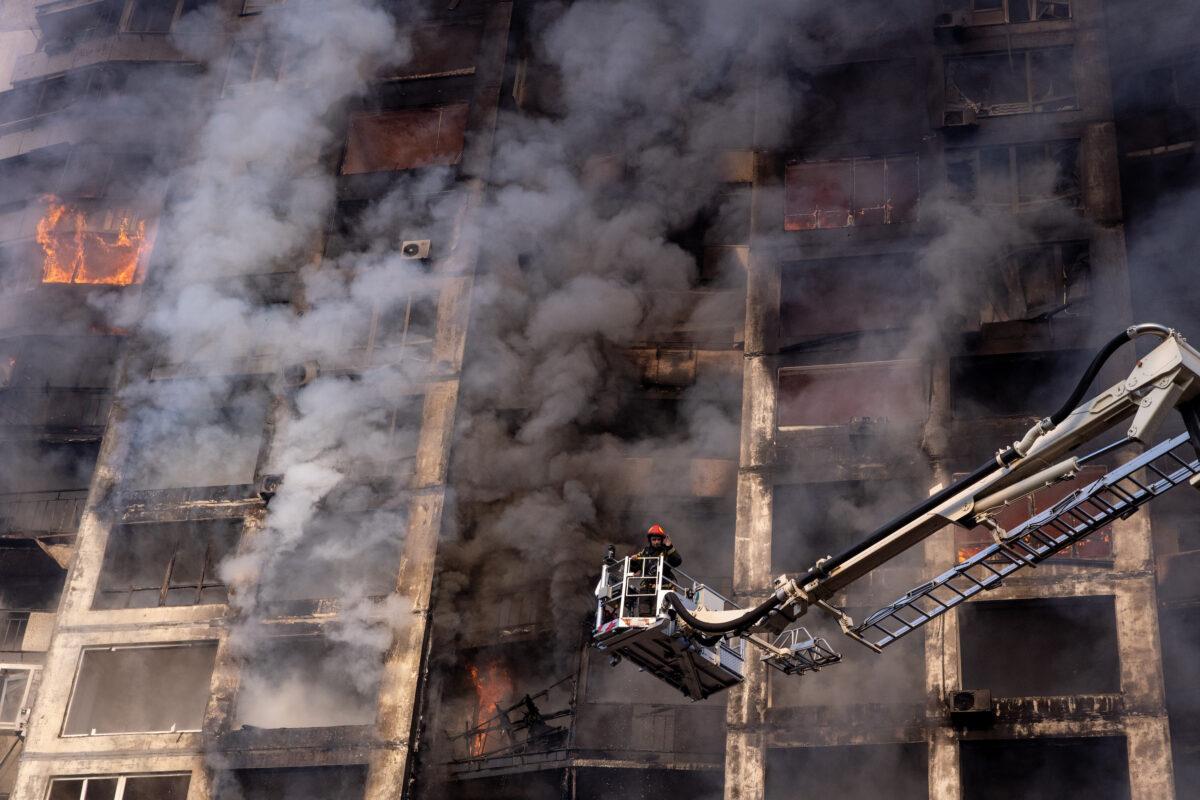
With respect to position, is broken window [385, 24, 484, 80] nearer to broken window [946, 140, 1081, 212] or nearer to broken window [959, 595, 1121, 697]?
broken window [946, 140, 1081, 212]

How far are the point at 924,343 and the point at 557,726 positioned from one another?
9.09 metres

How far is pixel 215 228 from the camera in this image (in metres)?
29.8

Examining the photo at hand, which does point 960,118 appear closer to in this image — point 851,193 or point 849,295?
point 851,193

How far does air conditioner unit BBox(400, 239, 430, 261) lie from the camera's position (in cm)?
2786

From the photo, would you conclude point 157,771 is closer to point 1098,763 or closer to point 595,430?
point 595,430

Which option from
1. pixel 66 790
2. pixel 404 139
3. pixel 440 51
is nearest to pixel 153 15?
pixel 440 51

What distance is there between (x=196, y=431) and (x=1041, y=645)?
52.9 feet

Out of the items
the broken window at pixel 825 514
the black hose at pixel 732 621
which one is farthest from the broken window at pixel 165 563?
the black hose at pixel 732 621

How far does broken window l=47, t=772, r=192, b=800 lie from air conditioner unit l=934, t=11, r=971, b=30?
19246mm

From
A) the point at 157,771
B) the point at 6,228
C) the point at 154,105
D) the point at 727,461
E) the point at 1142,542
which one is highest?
the point at 154,105

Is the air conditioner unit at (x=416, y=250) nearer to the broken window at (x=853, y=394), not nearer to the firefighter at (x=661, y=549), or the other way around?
the broken window at (x=853, y=394)

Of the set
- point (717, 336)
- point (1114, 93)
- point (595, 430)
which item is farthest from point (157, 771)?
point (1114, 93)

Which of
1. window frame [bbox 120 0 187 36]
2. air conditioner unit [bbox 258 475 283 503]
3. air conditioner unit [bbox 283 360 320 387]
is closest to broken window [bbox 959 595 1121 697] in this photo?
air conditioner unit [bbox 258 475 283 503]

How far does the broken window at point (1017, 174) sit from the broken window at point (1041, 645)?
7.52 meters
